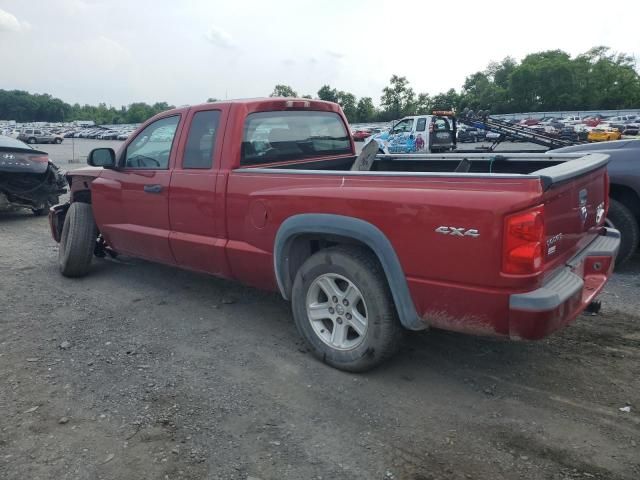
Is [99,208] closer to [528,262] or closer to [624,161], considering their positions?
[528,262]

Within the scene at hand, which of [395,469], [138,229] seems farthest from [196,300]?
[395,469]

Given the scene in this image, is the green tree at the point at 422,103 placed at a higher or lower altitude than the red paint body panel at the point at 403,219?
higher

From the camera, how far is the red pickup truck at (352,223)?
106 inches

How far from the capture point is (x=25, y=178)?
30.3ft

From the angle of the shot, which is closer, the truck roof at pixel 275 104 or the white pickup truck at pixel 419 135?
the truck roof at pixel 275 104

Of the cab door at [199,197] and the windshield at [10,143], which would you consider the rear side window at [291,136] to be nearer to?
the cab door at [199,197]

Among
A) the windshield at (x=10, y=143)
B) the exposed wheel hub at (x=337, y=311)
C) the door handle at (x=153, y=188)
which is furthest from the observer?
the windshield at (x=10, y=143)

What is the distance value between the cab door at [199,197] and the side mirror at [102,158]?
3.23 feet

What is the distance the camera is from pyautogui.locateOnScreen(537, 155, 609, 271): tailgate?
2762 millimetres

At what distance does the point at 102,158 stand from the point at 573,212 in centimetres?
408

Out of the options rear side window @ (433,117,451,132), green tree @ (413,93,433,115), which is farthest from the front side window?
green tree @ (413,93,433,115)

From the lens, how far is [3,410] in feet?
10.2

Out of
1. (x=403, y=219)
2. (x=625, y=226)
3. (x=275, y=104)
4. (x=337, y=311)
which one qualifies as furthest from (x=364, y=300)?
(x=625, y=226)

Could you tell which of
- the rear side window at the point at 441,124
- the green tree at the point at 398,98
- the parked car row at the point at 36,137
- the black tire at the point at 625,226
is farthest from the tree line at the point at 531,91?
the black tire at the point at 625,226
